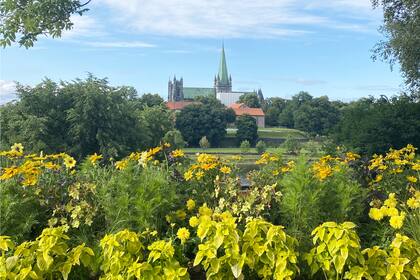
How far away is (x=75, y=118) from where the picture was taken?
25438 mm

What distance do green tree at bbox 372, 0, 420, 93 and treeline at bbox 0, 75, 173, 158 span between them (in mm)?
15863

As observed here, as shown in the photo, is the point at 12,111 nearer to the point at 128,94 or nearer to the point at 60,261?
the point at 128,94

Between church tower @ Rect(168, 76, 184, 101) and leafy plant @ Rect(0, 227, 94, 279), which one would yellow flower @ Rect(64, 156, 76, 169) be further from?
church tower @ Rect(168, 76, 184, 101)

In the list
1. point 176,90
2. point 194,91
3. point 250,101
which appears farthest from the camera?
point 194,91

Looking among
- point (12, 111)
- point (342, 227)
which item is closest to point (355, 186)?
point (342, 227)

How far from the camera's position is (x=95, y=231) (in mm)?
2754

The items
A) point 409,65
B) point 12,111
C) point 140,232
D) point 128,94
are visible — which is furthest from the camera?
point 128,94

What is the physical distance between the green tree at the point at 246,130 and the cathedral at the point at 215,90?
43.2m

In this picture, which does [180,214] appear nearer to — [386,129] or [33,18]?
[33,18]

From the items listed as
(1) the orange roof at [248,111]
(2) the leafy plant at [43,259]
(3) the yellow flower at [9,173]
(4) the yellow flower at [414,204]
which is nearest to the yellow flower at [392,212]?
(4) the yellow flower at [414,204]

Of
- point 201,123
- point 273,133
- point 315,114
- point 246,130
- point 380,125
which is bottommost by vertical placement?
point 273,133

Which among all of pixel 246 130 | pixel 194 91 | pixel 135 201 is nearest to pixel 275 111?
pixel 246 130

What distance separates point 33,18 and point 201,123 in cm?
6647

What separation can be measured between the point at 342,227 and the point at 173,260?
84 centimetres
